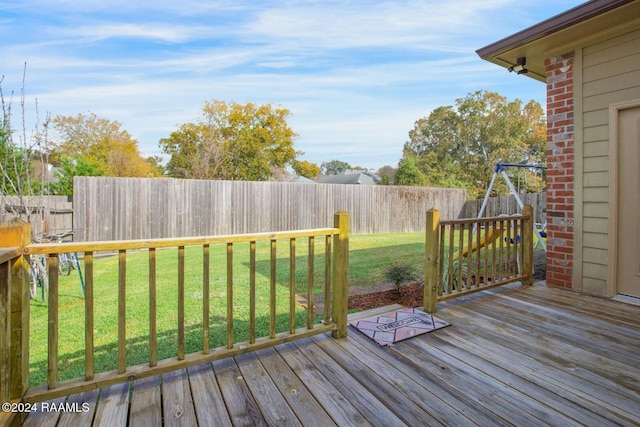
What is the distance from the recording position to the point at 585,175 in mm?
3426

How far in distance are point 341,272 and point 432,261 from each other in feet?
2.99

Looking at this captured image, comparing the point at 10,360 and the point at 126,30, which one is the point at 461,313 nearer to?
the point at 10,360

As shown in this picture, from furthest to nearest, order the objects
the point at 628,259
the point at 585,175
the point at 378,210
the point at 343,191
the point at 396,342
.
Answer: the point at 378,210 → the point at 343,191 → the point at 585,175 → the point at 628,259 → the point at 396,342

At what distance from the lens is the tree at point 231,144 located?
16109mm

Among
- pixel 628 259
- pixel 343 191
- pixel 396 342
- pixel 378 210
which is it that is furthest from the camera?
pixel 378 210

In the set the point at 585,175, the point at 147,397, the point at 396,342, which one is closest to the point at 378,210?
the point at 585,175

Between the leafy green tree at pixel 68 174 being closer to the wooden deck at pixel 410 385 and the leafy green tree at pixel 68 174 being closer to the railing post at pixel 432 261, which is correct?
the wooden deck at pixel 410 385

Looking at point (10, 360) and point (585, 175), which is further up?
point (585, 175)

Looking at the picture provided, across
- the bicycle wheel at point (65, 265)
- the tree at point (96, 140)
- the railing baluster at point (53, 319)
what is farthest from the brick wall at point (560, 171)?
the tree at point (96, 140)

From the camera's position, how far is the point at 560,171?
3631 millimetres

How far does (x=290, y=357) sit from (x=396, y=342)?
0.74m

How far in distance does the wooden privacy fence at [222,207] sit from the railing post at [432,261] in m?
7.00

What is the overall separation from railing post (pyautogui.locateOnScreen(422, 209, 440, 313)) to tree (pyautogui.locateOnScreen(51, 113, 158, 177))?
1656cm

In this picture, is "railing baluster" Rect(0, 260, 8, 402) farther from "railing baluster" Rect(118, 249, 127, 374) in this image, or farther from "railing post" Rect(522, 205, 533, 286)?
"railing post" Rect(522, 205, 533, 286)
